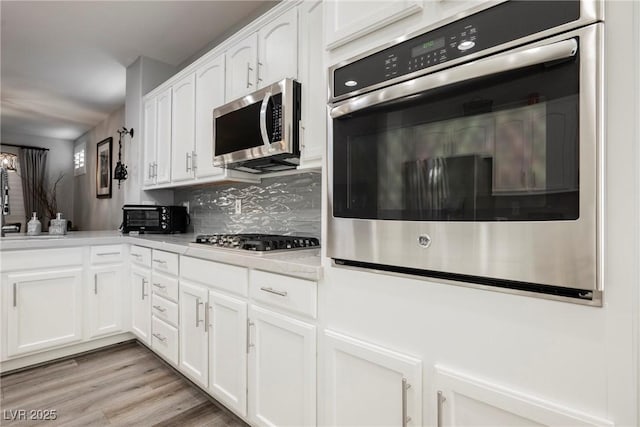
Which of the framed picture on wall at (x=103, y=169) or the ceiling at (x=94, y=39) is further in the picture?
the framed picture on wall at (x=103, y=169)

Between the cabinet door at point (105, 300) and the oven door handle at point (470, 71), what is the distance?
259 centimetres

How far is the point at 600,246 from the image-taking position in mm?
686

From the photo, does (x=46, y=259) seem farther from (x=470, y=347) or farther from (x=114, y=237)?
(x=470, y=347)

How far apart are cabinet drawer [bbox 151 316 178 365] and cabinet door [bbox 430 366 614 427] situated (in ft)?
5.94

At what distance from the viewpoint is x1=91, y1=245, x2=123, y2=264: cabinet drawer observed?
2752 millimetres

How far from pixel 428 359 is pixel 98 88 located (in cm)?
502

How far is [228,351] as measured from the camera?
1.76 meters

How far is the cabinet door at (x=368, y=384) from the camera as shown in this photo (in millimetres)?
1011

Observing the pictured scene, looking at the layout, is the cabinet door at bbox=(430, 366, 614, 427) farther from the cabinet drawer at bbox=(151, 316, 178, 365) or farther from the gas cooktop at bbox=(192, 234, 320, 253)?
the cabinet drawer at bbox=(151, 316, 178, 365)

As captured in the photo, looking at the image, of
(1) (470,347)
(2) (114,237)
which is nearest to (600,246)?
(1) (470,347)

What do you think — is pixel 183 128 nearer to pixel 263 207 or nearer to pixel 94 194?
pixel 263 207

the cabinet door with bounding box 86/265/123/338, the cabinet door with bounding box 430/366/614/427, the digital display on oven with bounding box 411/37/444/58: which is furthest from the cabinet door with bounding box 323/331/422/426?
the cabinet door with bounding box 86/265/123/338

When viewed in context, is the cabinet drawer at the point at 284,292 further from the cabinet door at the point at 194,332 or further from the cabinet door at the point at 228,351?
the cabinet door at the point at 194,332

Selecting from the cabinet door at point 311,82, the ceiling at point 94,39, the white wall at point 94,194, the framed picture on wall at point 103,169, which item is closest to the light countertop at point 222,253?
the cabinet door at point 311,82
